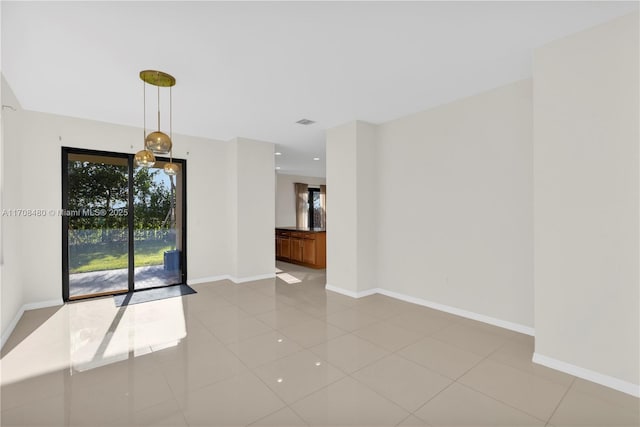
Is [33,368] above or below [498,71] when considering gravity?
below

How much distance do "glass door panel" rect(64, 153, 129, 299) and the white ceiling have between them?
0.99 meters

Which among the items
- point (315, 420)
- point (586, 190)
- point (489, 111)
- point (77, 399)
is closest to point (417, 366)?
point (315, 420)

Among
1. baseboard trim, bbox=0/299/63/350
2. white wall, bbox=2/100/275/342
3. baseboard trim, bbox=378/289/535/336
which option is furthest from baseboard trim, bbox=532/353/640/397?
baseboard trim, bbox=0/299/63/350

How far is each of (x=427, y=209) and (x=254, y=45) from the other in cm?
299

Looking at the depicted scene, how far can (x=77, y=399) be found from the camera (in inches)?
85.6

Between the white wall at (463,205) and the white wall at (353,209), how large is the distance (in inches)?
7.1

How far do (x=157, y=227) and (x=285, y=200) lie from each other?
17.6ft

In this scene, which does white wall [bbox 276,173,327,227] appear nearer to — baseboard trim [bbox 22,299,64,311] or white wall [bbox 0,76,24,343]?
baseboard trim [bbox 22,299,64,311]

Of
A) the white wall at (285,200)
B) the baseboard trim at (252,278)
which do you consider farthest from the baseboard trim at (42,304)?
the white wall at (285,200)

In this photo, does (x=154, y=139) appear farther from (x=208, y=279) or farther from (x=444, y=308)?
(x=444, y=308)

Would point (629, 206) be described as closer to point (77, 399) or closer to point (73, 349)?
point (77, 399)

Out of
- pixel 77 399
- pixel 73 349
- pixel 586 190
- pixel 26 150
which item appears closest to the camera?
pixel 77 399

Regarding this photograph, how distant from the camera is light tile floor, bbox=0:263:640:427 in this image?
78.5 inches

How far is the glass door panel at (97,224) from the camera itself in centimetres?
457
